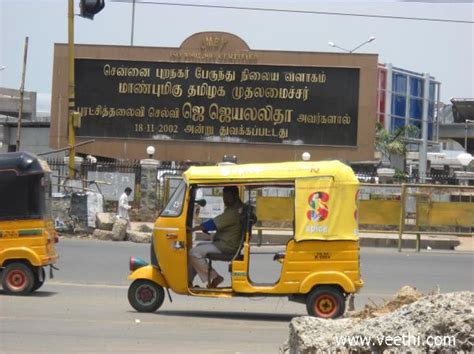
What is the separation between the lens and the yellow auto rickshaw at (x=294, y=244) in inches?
461

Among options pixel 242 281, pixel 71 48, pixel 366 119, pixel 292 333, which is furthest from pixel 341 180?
pixel 366 119

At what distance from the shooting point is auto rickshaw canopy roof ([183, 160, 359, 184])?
1183 centimetres

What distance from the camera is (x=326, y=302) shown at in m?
11.7

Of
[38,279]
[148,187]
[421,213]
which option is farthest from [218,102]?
[38,279]

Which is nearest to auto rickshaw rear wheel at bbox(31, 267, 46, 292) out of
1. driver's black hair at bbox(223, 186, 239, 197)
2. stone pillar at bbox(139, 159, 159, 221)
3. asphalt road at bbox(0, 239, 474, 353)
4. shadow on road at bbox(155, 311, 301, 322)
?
asphalt road at bbox(0, 239, 474, 353)

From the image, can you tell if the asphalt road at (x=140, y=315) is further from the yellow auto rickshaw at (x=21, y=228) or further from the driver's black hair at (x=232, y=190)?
the driver's black hair at (x=232, y=190)

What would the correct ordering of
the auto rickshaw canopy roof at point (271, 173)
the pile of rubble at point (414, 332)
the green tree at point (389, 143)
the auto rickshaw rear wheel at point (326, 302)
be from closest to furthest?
the pile of rubble at point (414, 332) < the auto rickshaw rear wheel at point (326, 302) < the auto rickshaw canopy roof at point (271, 173) < the green tree at point (389, 143)

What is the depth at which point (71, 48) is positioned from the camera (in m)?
28.0

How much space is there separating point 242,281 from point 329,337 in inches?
237

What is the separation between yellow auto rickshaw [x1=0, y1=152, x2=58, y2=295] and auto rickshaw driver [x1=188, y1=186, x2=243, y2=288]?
2840mm

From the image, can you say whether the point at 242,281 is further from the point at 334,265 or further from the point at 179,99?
the point at 179,99

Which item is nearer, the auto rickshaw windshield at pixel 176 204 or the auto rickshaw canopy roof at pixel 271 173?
the auto rickshaw canopy roof at pixel 271 173

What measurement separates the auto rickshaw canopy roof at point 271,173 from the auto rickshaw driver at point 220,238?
21 cm

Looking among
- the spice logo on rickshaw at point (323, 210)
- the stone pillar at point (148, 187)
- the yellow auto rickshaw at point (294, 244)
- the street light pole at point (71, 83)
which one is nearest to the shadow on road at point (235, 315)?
the yellow auto rickshaw at point (294, 244)
